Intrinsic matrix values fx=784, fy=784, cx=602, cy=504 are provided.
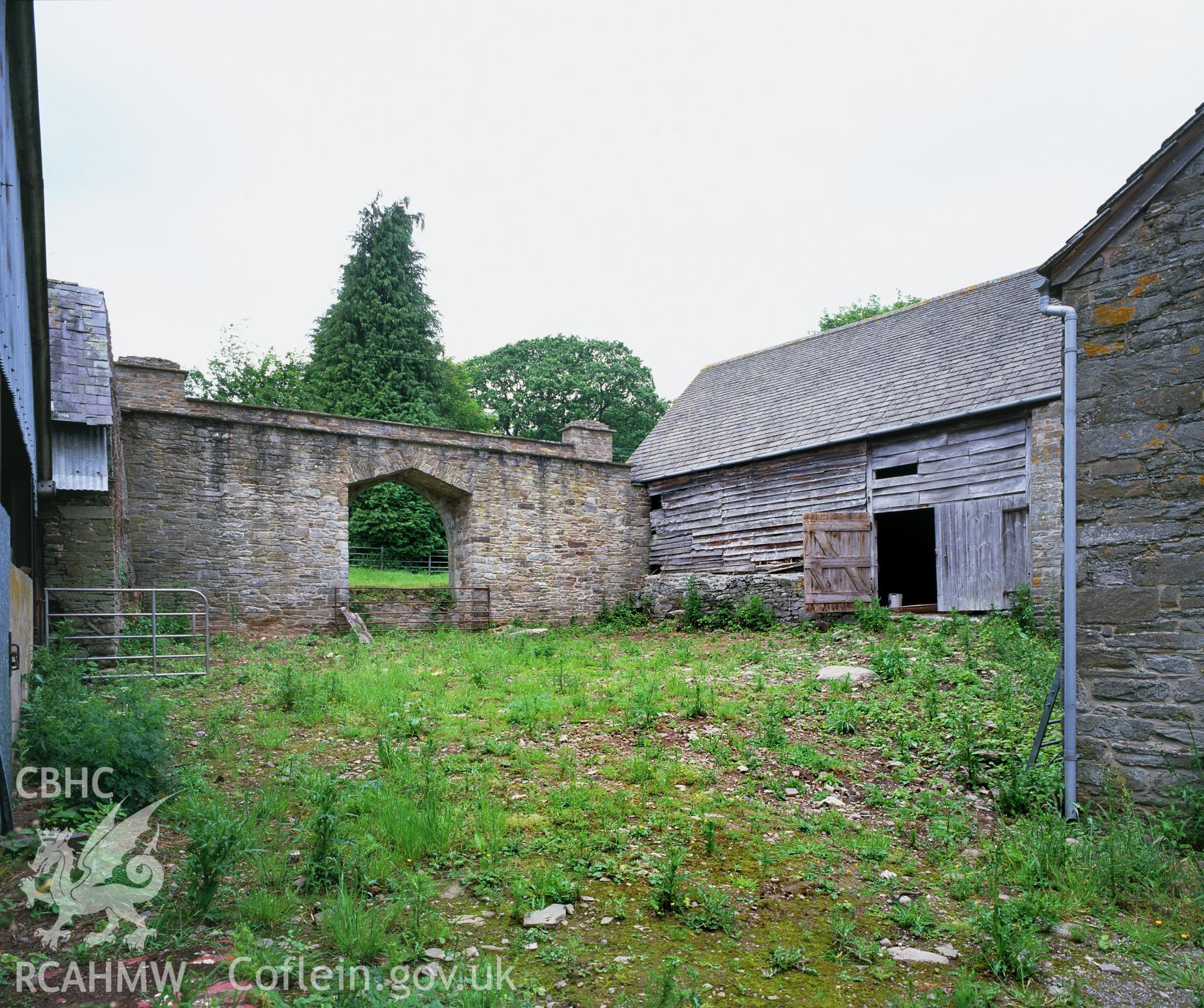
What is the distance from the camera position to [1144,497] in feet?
17.0

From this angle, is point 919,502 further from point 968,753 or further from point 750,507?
point 968,753

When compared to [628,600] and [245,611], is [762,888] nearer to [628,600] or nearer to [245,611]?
[245,611]

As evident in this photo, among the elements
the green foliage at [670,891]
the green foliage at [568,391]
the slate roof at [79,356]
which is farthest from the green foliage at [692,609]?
the green foliage at [568,391]

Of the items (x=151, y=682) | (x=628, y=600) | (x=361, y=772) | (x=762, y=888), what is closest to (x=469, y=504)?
(x=628, y=600)

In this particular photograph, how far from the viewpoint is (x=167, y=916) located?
3492mm

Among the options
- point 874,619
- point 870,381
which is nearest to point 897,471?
point 870,381

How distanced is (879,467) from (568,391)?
24.8 metres

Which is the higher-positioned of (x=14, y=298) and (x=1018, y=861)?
(x=14, y=298)

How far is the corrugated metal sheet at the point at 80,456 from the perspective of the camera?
30.7ft

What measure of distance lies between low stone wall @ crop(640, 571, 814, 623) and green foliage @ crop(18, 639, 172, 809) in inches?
457

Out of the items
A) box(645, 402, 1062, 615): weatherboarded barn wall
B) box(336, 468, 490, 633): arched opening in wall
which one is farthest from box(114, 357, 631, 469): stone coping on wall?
box(645, 402, 1062, 615): weatherboarded barn wall

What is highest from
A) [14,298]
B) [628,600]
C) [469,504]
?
[14,298]

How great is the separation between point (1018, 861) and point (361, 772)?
4.39 m

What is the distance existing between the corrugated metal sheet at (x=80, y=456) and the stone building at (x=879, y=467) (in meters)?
11.3
